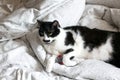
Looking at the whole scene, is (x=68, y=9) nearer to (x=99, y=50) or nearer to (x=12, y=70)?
(x=99, y=50)

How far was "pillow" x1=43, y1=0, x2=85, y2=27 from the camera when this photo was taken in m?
1.65

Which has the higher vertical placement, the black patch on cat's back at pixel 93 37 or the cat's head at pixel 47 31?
the cat's head at pixel 47 31

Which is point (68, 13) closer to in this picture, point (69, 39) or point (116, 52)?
point (69, 39)

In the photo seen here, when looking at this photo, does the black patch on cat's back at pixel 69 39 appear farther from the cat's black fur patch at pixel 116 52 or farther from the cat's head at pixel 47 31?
the cat's black fur patch at pixel 116 52

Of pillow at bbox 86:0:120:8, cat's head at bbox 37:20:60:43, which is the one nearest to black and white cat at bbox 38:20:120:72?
cat's head at bbox 37:20:60:43

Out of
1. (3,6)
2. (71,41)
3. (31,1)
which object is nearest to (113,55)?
(71,41)

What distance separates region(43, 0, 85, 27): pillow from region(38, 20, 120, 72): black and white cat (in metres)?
0.13

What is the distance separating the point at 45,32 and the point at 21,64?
26cm

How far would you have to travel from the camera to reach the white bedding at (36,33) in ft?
4.47

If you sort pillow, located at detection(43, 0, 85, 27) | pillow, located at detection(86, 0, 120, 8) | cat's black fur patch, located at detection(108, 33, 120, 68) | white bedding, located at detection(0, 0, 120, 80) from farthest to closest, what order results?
pillow, located at detection(86, 0, 120, 8), pillow, located at detection(43, 0, 85, 27), cat's black fur patch, located at detection(108, 33, 120, 68), white bedding, located at detection(0, 0, 120, 80)

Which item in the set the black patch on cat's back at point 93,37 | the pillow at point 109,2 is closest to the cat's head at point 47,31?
the black patch on cat's back at point 93,37

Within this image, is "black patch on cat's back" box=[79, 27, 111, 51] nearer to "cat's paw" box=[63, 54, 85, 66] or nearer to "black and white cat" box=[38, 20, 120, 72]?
"black and white cat" box=[38, 20, 120, 72]

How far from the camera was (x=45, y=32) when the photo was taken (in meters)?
1.44

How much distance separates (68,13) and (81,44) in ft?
0.92
